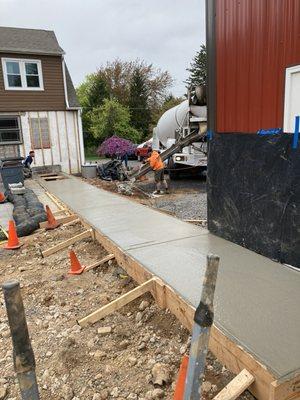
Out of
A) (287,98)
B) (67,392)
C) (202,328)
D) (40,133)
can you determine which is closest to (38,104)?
(40,133)

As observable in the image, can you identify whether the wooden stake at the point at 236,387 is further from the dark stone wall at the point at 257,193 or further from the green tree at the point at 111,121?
the green tree at the point at 111,121

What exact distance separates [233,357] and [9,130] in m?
16.0

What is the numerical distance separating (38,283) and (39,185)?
913 centimetres

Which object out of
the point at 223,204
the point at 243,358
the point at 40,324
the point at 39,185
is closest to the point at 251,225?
the point at 223,204

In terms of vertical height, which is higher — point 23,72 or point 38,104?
point 23,72

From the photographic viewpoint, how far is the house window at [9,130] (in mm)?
16094

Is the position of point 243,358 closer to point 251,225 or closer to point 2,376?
point 2,376

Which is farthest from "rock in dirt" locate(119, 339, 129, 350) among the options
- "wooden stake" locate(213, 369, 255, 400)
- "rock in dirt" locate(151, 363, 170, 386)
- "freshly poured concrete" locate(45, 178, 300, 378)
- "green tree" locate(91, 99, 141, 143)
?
"green tree" locate(91, 99, 141, 143)

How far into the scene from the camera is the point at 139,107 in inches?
1649

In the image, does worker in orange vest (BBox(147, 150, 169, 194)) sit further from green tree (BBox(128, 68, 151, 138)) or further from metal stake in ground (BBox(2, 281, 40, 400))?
green tree (BBox(128, 68, 151, 138))

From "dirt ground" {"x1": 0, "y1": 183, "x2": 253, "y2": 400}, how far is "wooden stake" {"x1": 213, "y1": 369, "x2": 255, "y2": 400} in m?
0.18

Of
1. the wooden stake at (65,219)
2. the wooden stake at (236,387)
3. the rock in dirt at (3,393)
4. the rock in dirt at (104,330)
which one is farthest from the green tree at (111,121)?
the wooden stake at (236,387)

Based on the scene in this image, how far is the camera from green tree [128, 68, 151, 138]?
41.9 metres

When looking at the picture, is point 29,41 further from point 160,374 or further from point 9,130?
point 160,374
